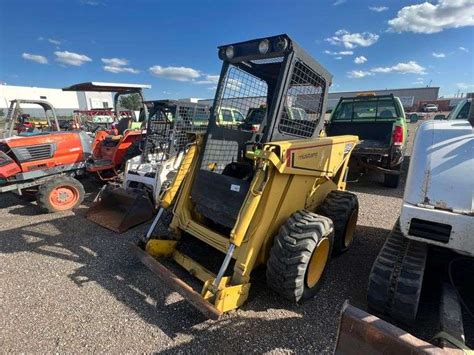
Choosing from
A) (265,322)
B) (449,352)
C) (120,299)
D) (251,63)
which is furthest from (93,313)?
(251,63)

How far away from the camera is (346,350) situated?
Answer: 166 centimetres

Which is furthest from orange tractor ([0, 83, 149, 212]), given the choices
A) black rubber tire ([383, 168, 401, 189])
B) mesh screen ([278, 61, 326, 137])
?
black rubber tire ([383, 168, 401, 189])

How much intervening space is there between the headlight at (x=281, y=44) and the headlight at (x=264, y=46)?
92mm

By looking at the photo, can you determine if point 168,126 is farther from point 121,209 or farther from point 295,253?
point 295,253

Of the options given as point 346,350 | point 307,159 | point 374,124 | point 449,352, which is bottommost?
point 346,350

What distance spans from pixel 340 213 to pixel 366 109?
4943mm

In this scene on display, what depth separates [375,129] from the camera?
286 inches

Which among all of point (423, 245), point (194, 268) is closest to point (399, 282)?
point (423, 245)

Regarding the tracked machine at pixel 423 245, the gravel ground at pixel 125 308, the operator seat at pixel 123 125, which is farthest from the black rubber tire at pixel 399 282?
the operator seat at pixel 123 125

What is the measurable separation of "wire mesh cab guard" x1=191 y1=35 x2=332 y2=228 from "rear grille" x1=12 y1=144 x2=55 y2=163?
14.1ft

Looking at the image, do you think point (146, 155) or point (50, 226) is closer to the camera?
point (50, 226)

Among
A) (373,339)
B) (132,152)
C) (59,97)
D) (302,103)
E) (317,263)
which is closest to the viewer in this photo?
(373,339)

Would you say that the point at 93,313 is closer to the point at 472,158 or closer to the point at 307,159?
the point at 307,159

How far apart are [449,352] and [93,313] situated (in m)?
2.84
